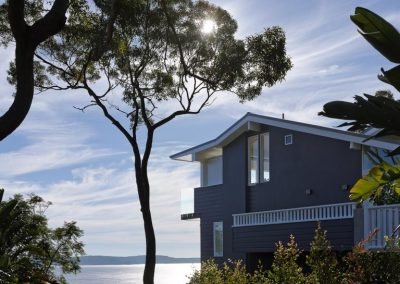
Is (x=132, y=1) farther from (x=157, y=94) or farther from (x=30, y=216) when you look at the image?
(x=30, y=216)

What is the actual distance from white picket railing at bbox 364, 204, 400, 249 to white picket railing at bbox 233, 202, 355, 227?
193cm

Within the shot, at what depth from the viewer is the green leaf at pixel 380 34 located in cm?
607

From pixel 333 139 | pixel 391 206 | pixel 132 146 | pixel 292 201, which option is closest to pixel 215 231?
pixel 292 201

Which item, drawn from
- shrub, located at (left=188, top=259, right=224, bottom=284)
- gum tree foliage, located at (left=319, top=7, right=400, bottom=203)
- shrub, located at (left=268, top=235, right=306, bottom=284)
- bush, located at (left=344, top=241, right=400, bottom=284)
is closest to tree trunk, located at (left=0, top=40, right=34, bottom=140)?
gum tree foliage, located at (left=319, top=7, right=400, bottom=203)

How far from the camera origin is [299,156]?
24.1 m

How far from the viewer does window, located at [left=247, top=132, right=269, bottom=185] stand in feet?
85.7

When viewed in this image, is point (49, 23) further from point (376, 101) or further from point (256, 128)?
point (256, 128)

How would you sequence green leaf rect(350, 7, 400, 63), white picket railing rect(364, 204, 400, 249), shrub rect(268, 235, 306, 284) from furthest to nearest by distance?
white picket railing rect(364, 204, 400, 249), shrub rect(268, 235, 306, 284), green leaf rect(350, 7, 400, 63)

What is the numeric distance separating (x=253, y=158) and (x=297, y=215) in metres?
5.06

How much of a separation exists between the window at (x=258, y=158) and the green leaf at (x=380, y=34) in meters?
19.7

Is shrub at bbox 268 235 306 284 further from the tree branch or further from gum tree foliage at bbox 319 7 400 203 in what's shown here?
the tree branch

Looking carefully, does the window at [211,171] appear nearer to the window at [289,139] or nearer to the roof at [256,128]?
the roof at [256,128]

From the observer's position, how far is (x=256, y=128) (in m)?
26.1

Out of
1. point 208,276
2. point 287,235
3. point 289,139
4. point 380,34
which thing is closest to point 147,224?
point 208,276
